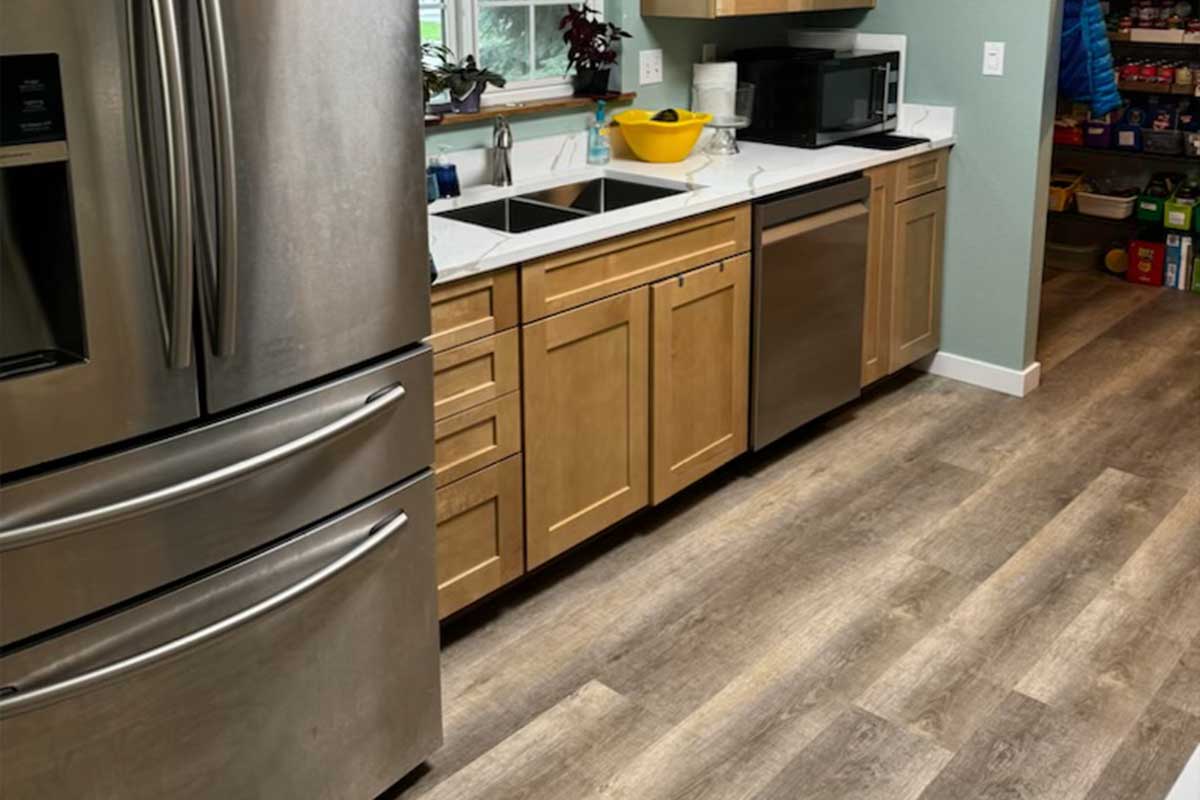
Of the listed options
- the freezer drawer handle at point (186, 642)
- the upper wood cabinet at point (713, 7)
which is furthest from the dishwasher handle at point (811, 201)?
the freezer drawer handle at point (186, 642)

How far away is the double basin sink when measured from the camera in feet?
10.4

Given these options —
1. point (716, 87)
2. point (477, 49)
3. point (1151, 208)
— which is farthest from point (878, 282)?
point (1151, 208)

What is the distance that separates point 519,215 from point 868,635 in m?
1.38

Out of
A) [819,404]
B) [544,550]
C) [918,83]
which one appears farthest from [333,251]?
[918,83]

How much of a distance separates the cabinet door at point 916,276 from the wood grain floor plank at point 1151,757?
72.8 inches

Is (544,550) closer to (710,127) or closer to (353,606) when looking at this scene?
(353,606)

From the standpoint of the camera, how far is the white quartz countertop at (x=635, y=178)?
2580 mm

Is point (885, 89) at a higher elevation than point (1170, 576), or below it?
higher

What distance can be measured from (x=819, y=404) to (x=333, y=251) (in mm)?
2265

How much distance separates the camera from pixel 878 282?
396 centimetres

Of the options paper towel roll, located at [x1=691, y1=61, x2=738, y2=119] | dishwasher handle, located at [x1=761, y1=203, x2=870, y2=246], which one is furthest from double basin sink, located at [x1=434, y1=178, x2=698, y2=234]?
paper towel roll, located at [x1=691, y1=61, x2=738, y2=119]

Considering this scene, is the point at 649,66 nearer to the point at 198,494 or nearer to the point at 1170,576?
the point at 1170,576

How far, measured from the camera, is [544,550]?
2846 millimetres

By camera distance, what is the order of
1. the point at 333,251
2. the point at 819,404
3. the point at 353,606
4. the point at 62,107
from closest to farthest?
1. the point at 62,107
2. the point at 333,251
3. the point at 353,606
4. the point at 819,404
